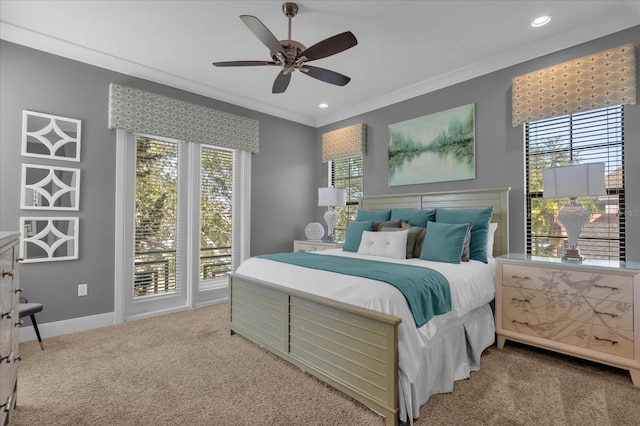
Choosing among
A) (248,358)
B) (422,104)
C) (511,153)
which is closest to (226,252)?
(248,358)

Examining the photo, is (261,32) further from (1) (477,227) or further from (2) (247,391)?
(1) (477,227)

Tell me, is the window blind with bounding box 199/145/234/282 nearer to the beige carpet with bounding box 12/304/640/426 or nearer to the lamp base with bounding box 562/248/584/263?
the beige carpet with bounding box 12/304/640/426

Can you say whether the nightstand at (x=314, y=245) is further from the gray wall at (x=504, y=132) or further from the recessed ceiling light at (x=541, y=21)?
the recessed ceiling light at (x=541, y=21)

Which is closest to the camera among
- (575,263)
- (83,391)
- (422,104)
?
(83,391)

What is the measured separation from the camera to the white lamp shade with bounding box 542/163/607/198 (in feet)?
7.73

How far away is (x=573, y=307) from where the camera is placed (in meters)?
2.33

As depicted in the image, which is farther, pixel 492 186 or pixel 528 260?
pixel 492 186

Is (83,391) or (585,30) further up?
(585,30)

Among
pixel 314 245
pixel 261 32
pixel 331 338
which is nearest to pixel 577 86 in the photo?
pixel 261 32

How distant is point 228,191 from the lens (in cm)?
438

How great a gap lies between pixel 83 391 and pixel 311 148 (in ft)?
14.0

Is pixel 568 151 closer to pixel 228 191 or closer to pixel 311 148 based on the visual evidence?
pixel 311 148

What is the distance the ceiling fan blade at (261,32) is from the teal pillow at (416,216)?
2.09 m

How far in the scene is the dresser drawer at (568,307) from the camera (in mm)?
2150
